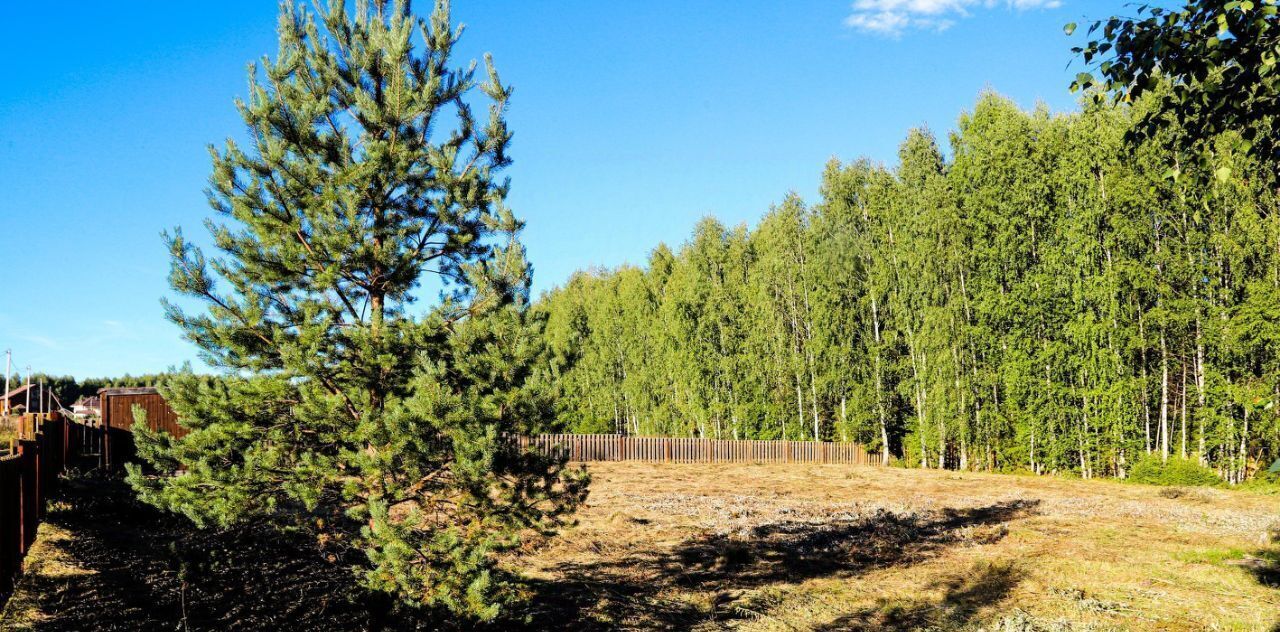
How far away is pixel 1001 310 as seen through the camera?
85.1ft

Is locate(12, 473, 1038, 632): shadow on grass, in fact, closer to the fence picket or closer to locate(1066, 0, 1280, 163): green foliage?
locate(1066, 0, 1280, 163): green foliage

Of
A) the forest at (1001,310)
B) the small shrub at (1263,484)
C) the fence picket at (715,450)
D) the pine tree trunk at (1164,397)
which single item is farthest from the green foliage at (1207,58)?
the fence picket at (715,450)

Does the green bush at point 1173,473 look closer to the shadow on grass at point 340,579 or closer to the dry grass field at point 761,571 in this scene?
the dry grass field at point 761,571

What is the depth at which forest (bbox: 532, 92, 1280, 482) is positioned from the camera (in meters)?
21.1

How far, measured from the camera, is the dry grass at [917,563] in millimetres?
8188

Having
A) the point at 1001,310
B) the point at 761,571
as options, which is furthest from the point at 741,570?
the point at 1001,310

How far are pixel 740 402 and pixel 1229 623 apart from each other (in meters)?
29.2

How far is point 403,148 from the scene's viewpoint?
701 centimetres

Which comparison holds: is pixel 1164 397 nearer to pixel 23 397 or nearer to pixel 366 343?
pixel 366 343

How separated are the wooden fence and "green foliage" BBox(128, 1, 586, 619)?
1003 inches

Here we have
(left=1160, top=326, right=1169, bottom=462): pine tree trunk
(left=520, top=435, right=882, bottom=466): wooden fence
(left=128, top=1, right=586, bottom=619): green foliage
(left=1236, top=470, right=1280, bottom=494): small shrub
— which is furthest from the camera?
(left=520, top=435, right=882, bottom=466): wooden fence

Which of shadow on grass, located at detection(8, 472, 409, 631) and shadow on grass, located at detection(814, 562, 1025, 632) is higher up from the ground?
shadow on grass, located at detection(8, 472, 409, 631)

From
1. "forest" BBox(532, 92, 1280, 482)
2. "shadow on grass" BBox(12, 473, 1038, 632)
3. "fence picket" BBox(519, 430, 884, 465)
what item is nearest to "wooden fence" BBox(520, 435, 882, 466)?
"fence picket" BBox(519, 430, 884, 465)

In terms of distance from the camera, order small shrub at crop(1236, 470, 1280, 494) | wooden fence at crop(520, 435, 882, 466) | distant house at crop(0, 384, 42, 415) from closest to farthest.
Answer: small shrub at crop(1236, 470, 1280, 494), wooden fence at crop(520, 435, 882, 466), distant house at crop(0, 384, 42, 415)
